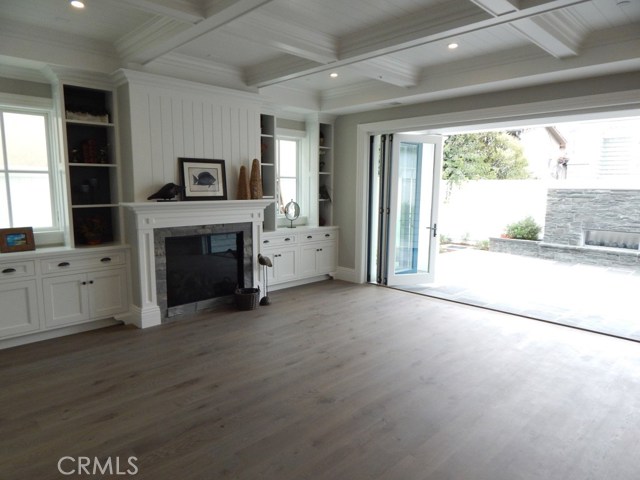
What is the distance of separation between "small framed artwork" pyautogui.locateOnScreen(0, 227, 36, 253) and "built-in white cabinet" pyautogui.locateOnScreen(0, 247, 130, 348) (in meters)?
0.16

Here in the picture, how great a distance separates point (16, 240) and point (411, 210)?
489cm

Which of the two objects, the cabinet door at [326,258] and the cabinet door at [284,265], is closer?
the cabinet door at [284,265]

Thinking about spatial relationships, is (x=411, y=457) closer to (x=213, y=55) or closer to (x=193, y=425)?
(x=193, y=425)

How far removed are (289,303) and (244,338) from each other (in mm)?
A: 1282

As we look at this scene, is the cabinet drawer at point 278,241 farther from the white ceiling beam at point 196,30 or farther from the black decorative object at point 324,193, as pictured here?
the white ceiling beam at point 196,30

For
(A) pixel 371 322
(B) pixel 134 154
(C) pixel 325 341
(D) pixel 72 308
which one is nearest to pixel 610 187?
(A) pixel 371 322

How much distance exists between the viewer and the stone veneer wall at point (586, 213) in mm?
7930

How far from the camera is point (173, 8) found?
2775 mm

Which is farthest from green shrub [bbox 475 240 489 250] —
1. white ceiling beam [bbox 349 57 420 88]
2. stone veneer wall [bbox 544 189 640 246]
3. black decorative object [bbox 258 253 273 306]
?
black decorative object [bbox 258 253 273 306]

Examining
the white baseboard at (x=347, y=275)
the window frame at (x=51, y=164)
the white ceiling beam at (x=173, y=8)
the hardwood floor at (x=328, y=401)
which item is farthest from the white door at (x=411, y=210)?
the window frame at (x=51, y=164)

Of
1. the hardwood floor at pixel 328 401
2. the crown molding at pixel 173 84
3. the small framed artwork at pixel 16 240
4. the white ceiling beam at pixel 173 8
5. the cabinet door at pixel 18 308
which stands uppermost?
the white ceiling beam at pixel 173 8

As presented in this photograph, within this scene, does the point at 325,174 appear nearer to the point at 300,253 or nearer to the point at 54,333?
the point at 300,253

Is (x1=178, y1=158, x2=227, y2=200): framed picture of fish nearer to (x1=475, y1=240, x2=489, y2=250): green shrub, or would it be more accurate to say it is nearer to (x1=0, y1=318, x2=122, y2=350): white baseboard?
(x1=0, y1=318, x2=122, y2=350): white baseboard

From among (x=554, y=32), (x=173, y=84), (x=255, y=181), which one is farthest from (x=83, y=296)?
(x=554, y=32)
